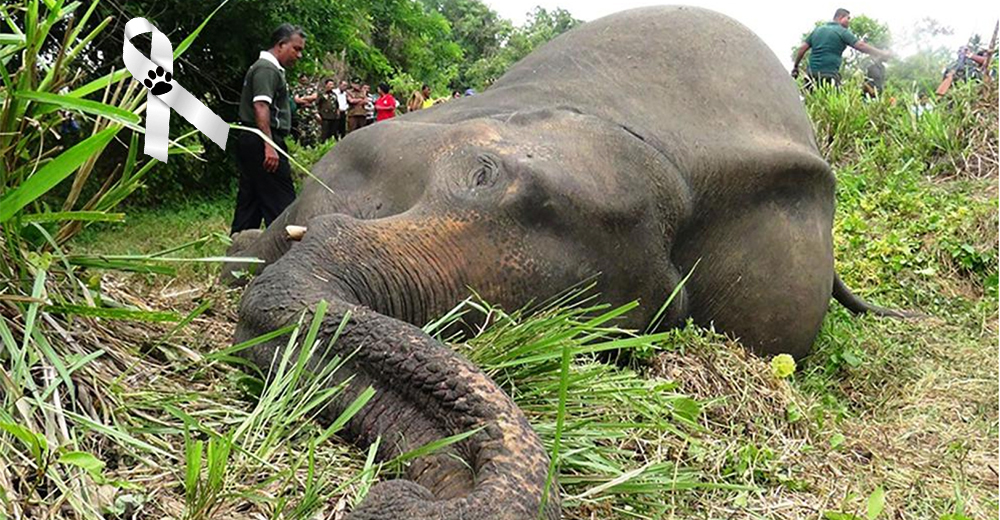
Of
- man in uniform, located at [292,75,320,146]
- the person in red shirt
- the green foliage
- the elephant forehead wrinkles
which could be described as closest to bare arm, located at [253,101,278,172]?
the elephant forehead wrinkles

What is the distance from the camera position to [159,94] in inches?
62.8

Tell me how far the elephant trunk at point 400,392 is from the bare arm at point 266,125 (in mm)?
3751

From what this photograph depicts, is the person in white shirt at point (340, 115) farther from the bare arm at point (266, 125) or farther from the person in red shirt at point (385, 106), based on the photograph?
the bare arm at point (266, 125)

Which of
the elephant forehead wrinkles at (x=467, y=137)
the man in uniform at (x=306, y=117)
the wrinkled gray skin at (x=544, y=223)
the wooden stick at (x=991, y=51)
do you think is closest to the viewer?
the wrinkled gray skin at (x=544, y=223)

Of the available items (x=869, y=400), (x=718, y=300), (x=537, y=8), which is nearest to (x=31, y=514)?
(x=718, y=300)

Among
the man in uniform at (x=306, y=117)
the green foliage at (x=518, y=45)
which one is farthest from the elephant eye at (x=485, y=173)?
the green foliage at (x=518, y=45)

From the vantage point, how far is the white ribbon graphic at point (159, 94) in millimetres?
1545

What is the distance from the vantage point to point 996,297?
6.07m

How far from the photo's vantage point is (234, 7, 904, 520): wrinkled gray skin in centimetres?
192

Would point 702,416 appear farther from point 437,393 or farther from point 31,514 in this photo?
point 31,514

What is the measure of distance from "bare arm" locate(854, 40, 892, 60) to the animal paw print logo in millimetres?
10653

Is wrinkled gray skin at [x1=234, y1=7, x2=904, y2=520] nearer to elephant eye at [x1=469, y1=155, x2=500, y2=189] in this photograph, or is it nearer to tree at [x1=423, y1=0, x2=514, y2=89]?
elephant eye at [x1=469, y1=155, x2=500, y2=189]

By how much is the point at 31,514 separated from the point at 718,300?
2.65 meters

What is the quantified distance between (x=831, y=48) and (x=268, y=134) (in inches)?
291
